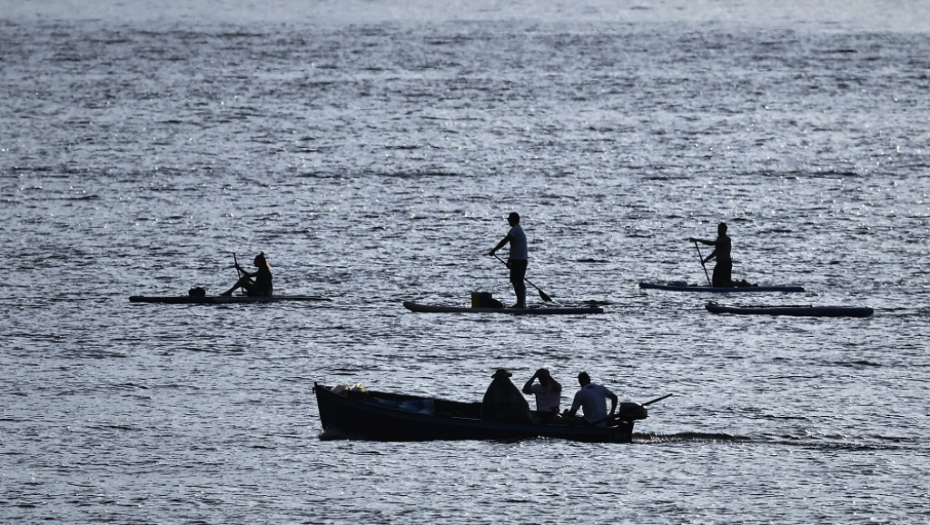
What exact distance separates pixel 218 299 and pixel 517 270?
26.1ft

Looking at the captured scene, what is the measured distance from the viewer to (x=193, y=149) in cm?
7300

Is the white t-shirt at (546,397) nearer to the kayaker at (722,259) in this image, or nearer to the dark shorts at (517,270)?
the dark shorts at (517,270)

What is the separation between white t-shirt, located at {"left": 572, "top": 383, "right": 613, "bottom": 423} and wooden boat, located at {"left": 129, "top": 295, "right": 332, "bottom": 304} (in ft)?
47.9

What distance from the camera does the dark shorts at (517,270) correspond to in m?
37.3

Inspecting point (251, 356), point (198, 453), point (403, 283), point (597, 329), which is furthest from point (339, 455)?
point (403, 283)

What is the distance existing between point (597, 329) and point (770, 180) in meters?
30.2

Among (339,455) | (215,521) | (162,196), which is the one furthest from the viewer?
(162,196)

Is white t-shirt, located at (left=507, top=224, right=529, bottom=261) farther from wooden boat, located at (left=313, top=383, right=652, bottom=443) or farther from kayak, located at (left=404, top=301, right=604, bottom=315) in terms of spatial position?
wooden boat, located at (left=313, top=383, right=652, bottom=443)

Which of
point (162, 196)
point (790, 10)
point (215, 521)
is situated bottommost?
point (215, 521)

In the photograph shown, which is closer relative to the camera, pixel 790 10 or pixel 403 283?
pixel 403 283

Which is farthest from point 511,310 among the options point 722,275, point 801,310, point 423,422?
point 423,422

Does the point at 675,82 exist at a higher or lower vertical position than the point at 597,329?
higher

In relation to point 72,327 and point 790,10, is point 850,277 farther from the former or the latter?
point 790,10

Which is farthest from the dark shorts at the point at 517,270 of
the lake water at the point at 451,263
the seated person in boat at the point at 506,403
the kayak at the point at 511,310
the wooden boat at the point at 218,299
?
the seated person in boat at the point at 506,403
